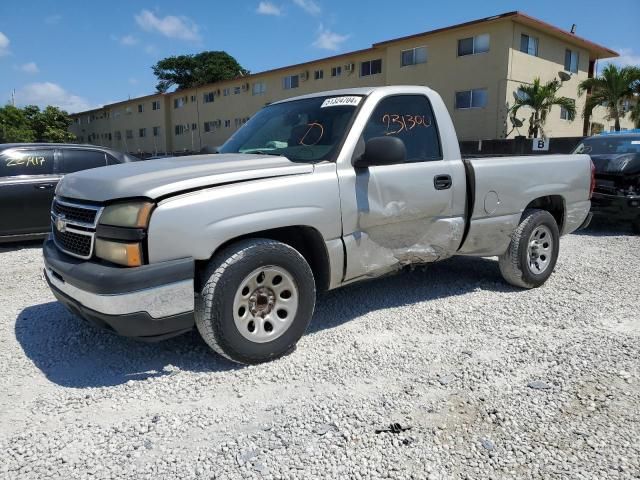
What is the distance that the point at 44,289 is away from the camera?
5.04 meters

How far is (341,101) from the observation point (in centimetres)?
391

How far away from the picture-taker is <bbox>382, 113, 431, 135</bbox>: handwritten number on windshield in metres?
3.93

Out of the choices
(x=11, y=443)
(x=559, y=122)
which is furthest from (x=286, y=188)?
(x=559, y=122)

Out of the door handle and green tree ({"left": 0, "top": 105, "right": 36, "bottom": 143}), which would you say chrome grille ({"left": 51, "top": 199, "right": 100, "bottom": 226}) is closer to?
the door handle

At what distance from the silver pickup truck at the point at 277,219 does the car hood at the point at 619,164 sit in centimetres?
481

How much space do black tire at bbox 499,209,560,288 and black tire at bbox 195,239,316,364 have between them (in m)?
2.48

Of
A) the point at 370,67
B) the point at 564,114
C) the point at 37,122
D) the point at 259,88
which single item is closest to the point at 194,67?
the point at 37,122

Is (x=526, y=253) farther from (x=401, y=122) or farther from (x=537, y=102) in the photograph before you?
(x=537, y=102)

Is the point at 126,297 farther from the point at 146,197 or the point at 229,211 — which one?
the point at 229,211

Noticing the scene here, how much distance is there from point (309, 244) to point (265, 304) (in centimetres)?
57

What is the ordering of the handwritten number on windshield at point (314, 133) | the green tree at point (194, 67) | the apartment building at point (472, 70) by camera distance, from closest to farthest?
the handwritten number on windshield at point (314, 133) < the apartment building at point (472, 70) < the green tree at point (194, 67)

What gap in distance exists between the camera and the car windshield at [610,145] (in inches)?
365

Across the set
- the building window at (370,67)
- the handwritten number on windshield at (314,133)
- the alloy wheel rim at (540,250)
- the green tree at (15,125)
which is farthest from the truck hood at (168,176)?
the green tree at (15,125)

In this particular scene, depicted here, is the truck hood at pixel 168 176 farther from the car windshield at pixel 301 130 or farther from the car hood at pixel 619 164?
the car hood at pixel 619 164
